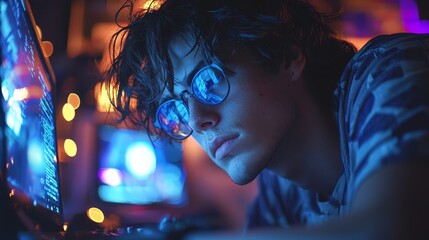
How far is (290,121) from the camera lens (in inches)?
48.2

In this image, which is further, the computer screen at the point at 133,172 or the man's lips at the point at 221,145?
the computer screen at the point at 133,172

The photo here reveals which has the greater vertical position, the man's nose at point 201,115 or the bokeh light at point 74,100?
the bokeh light at point 74,100

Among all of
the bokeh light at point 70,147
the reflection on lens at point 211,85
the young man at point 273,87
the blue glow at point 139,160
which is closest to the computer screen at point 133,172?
the blue glow at point 139,160

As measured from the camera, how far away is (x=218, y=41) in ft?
3.84

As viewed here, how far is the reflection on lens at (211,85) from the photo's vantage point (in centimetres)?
111

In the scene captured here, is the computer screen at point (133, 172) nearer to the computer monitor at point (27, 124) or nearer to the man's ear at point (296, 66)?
the man's ear at point (296, 66)

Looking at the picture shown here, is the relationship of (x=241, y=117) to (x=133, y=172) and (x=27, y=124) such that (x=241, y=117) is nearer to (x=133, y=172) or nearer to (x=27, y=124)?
(x=27, y=124)

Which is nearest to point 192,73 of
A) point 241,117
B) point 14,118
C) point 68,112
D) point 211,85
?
point 211,85

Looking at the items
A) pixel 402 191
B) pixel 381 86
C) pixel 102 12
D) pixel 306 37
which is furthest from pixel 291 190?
Answer: pixel 102 12

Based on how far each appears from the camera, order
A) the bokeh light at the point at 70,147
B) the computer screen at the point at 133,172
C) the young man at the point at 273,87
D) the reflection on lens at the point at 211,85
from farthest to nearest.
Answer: the computer screen at the point at 133,172 < the bokeh light at the point at 70,147 < the reflection on lens at the point at 211,85 < the young man at the point at 273,87

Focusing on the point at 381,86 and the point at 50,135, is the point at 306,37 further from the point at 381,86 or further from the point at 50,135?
the point at 50,135

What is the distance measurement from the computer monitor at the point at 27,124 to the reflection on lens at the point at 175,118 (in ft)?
1.06

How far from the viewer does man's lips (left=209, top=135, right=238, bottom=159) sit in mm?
1118

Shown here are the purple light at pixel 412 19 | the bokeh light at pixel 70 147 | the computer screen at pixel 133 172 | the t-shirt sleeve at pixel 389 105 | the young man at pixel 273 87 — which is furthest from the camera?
the purple light at pixel 412 19
